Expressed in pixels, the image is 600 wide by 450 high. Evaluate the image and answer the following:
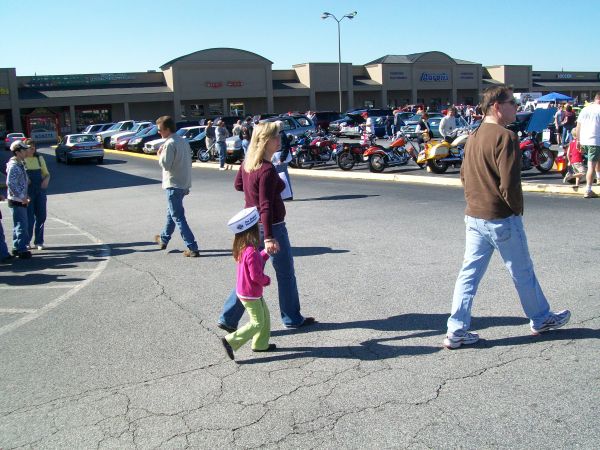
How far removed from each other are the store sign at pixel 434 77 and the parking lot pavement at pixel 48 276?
68800mm

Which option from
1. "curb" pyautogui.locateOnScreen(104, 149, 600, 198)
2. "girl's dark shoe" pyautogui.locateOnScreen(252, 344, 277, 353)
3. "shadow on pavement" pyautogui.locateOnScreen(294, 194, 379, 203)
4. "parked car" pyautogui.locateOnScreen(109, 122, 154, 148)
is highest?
"parked car" pyautogui.locateOnScreen(109, 122, 154, 148)

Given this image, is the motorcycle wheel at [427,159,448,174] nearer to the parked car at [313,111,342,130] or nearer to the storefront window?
the parked car at [313,111,342,130]

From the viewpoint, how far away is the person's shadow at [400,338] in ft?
15.6

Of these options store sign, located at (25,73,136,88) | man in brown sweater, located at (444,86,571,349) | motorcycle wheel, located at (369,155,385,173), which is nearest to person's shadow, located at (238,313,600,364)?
man in brown sweater, located at (444,86,571,349)

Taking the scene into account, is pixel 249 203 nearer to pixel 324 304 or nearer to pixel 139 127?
pixel 324 304

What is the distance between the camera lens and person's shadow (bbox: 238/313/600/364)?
474 cm

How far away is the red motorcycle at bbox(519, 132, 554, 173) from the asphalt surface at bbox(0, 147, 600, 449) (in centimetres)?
671

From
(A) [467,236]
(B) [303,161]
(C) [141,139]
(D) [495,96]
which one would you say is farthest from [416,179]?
(C) [141,139]

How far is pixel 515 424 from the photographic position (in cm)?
353

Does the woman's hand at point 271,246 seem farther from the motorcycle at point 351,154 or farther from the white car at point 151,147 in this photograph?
the white car at point 151,147

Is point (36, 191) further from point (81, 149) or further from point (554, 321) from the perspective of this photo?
point (81, 149)

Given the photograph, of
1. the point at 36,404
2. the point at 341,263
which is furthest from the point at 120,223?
the point at 36,404

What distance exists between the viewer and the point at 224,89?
64.2 m

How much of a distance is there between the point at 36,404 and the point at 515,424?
3.14 m
